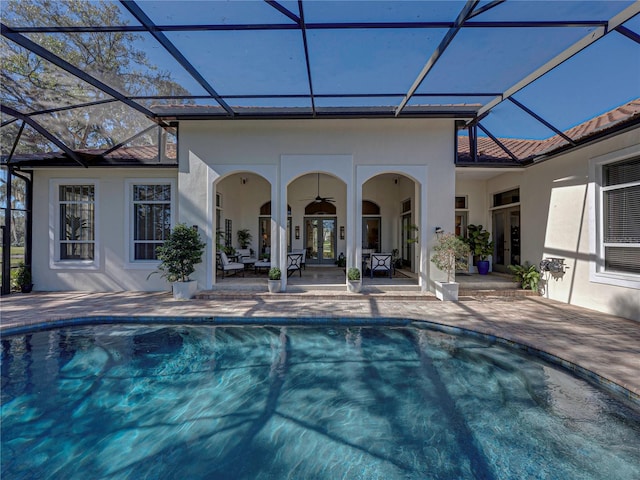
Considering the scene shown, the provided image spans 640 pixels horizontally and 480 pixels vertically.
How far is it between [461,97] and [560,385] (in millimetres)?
5581

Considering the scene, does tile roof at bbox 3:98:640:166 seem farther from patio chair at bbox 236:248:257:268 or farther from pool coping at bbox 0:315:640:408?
Result: pool coping at bbox 0:315:640:408

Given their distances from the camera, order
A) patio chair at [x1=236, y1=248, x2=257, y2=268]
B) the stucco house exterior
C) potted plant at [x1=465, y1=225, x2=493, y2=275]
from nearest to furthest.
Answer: the stucco house exterior
potted plant at [x1=465, y1=225, x2=493, y2=275]
patio chair at [x1=236, y1=248, x2=257, y2=268]

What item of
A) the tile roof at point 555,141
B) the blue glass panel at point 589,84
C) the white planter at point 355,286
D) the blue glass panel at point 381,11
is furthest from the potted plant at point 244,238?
the blue glass panel at point 589,84

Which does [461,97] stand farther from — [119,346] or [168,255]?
[119,346]

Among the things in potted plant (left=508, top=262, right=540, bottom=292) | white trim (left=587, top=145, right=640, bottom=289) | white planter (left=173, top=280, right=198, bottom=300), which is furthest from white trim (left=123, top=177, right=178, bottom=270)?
white trim (left=587, top=145, right=640, bottom=289)

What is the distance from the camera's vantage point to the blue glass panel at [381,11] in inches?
159

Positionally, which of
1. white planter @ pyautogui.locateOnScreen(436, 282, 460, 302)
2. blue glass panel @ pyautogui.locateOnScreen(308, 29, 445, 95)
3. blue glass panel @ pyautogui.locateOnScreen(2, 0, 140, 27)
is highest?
blue glass panel @ pyautogui.locateOnScreen(2, 0, 140, 27)

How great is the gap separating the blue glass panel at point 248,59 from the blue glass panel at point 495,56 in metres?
2.46

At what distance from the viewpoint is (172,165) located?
854 centimetres

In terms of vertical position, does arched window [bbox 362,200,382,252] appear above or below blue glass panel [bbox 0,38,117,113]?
below

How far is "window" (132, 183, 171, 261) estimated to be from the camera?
355 inches

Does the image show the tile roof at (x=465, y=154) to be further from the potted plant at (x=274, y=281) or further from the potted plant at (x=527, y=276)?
the potted plant at (x=274, y=281)

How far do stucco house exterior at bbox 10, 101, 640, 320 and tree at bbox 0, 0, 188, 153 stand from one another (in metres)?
1.61

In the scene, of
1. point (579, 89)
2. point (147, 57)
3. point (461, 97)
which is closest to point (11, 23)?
point (147, 57)
